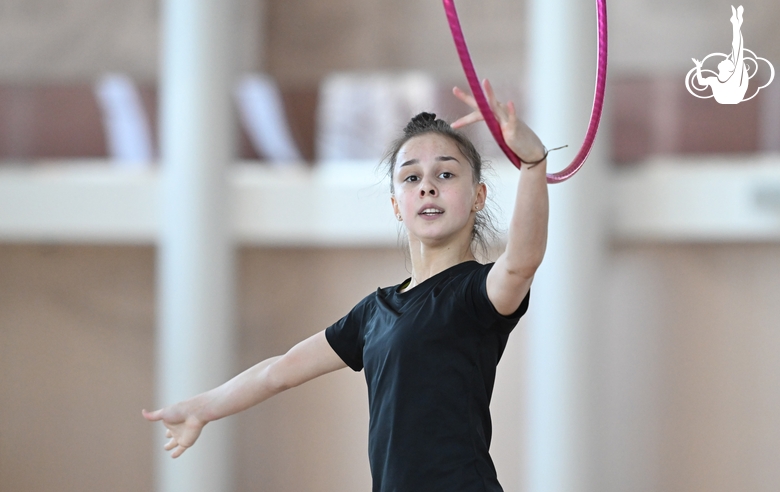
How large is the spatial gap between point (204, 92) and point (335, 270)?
1.03m

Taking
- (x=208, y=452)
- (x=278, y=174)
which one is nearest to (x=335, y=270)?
Result: (x=278, y=174)

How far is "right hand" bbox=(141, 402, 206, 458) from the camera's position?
1688mm

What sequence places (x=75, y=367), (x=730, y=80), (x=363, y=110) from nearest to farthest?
(x=730, y=80)
(x=363, y=110)
(x=75, y=367)

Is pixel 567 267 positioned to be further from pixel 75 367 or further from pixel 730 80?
pixel 75 367

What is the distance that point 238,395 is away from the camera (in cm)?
168

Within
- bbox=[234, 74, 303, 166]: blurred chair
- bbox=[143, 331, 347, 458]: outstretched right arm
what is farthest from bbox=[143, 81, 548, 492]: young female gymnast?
bbox=[234, 74, 303, 166]: blurred chair

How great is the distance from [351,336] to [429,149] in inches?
14.5

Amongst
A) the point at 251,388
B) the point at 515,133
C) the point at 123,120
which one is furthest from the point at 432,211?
the point at 123,120

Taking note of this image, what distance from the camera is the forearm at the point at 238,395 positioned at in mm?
1667

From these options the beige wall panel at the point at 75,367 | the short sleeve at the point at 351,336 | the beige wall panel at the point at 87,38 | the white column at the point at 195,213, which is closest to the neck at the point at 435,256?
the short sleeve at the point at 351,336

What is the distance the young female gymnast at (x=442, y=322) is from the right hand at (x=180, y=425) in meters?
0.41

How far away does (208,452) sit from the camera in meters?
4.02

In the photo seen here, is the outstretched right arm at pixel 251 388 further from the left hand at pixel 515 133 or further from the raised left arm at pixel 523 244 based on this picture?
the left hand at pixel 515 133

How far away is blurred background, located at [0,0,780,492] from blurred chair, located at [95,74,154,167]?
0.04ft
